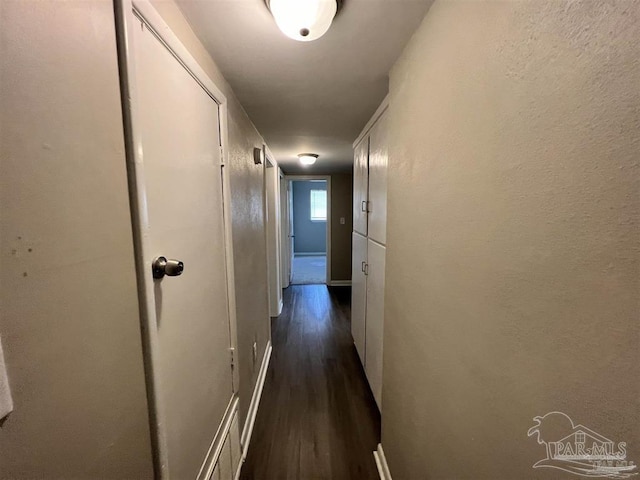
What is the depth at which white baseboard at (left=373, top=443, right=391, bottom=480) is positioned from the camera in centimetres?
137

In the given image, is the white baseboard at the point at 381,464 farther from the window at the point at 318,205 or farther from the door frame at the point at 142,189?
the window at the point at 318,205

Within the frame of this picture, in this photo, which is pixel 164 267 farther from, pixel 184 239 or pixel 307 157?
pixel 307 157

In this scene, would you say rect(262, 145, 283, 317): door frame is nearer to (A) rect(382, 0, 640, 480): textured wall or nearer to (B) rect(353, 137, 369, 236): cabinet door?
(B) rect(353, 137, 369, 236): cabinet door

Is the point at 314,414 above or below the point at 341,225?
below

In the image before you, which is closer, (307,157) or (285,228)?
(307,157)

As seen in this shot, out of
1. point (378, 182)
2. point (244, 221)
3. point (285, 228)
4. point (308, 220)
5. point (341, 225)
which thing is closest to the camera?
point (244, 221)

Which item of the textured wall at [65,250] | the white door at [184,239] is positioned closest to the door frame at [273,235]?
the white door at [184,239]

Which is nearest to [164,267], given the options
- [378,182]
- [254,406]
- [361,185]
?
[378,182]

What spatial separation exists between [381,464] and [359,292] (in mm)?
1258

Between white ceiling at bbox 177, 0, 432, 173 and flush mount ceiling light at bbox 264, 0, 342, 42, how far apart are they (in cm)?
7

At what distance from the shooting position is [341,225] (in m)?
4.91

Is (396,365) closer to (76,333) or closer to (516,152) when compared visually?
(516,152)

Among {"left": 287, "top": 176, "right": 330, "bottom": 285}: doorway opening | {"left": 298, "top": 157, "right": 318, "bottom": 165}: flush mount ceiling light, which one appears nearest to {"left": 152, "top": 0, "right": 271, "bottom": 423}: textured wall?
{"left": 298, "top": 157, "right": 318, "bottom": 165}: flush mount ceiling light

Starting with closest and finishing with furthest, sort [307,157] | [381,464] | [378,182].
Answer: [381,464] < [378,182] < [307,157]
